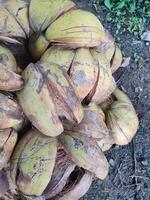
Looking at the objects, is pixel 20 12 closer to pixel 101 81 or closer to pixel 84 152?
pixel 101 81

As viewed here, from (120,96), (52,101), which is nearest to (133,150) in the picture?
(120,96)

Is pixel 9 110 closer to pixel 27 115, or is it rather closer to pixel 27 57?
pixel 27 115

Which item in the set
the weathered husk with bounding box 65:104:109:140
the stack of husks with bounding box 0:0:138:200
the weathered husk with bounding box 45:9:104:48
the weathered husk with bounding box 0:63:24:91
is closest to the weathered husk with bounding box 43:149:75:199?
the stack of husks with bounding box 0:0:138:200

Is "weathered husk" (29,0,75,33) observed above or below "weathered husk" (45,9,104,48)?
above

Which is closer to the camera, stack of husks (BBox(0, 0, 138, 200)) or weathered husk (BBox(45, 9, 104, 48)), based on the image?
stack of husks (BBox(0, 0, 138, 200))

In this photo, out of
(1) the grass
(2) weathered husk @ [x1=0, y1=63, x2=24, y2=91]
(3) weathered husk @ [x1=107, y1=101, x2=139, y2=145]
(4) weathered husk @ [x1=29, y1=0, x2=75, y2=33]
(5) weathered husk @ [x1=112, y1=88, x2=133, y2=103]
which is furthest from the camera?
(1) the grass

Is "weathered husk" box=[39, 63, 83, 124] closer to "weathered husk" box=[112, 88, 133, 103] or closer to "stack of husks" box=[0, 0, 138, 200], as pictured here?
"stack of husks" box=[0, 0, 138, 200]

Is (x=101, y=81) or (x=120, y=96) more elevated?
(x=101, y=81)

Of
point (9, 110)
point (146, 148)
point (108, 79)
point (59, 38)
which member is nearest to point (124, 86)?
point (146, 148)
